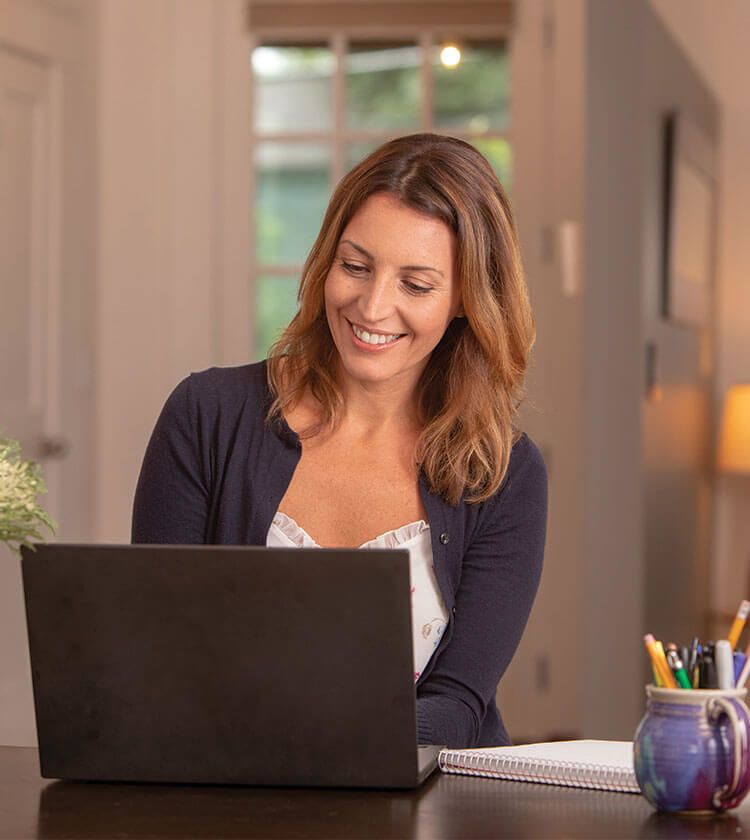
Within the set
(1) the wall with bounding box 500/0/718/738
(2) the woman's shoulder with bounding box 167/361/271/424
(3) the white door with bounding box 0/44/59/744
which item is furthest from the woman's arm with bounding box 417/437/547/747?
(3) the white door with bounding box 0/44/59/744

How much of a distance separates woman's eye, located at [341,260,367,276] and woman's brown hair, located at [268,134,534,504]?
5 cm

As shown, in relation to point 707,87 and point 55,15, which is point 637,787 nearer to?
point 55,15

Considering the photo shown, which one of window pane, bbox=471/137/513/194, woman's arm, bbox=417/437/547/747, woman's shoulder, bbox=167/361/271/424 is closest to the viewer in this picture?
woman's arm, bbox=417/437/547/747

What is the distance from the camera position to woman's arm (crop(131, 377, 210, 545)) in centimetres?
188

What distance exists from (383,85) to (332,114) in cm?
19

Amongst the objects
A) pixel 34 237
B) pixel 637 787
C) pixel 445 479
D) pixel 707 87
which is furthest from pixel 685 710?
pixel 707 87

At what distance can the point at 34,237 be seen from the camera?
4.44 meters

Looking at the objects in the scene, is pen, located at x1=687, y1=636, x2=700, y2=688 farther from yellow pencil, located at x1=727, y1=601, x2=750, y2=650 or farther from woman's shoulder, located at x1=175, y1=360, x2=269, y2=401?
woman's shoulder, located at x1=175, y1=360, x2=269, y2=401

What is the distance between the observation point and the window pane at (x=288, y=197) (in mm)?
4840

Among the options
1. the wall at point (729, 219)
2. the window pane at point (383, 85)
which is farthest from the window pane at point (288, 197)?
the wall at point (729, 219)

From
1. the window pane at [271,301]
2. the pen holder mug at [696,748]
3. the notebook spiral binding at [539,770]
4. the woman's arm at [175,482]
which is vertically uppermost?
the window pane at [271,301]

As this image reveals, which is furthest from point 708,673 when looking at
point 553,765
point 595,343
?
point 595,343

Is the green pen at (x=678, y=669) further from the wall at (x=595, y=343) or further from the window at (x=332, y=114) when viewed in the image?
the window at (x=332, y=114)

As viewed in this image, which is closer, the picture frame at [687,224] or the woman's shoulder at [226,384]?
the woman's shoulder at [226,384]
